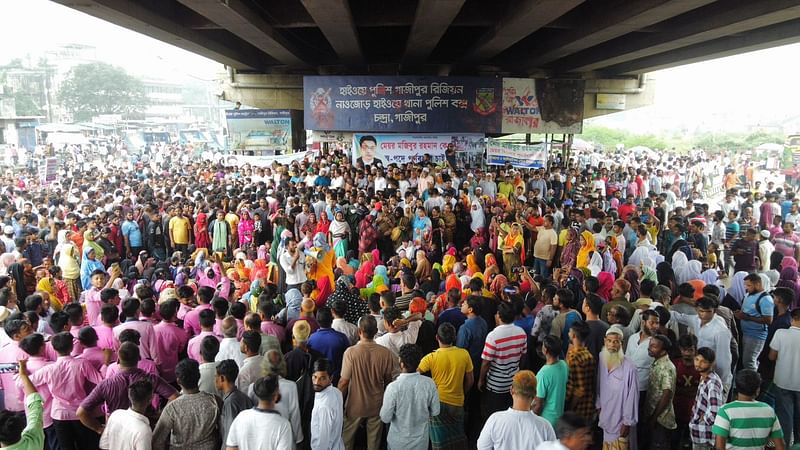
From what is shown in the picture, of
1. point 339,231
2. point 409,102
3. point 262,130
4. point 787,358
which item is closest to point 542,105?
point 409,102

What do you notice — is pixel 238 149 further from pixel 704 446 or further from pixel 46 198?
pixel 704 446

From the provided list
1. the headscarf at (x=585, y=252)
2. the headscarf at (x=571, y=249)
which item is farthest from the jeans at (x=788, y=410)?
the headscarf at (x=571, y=249)

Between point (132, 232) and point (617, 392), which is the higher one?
point (132, 232)

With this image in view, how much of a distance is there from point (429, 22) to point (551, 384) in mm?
9064

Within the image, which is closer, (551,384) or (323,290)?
(551,384)

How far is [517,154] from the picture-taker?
54.2 feet

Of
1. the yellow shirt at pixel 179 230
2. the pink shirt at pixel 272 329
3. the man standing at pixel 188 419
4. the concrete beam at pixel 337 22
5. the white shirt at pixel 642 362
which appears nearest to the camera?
the man standing at pixel 188 419

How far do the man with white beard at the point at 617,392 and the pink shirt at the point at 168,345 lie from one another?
3619mm

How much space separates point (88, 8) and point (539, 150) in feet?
39.7

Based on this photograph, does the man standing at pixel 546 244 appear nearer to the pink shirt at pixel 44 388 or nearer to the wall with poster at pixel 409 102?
the pink shirt at pixel 44 388

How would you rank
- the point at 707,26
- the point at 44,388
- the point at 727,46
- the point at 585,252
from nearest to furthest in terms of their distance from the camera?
the point at 44,388 → the point at 585,252 → the point at 707,26 → the point at 727,46

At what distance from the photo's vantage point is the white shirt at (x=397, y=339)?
462 centimetres

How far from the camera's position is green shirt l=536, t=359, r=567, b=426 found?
392cm

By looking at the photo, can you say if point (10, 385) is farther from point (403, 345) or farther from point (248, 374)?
point (403, 345)
